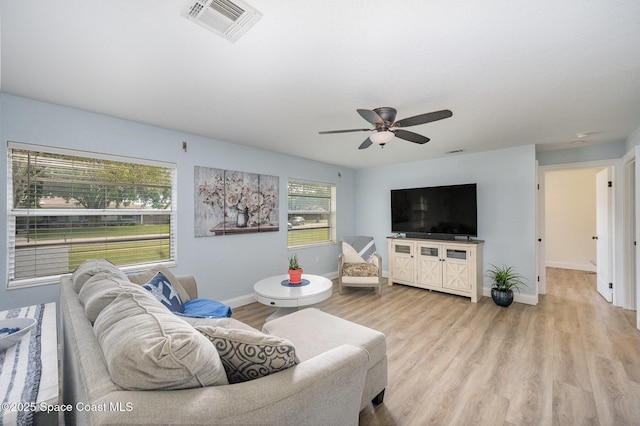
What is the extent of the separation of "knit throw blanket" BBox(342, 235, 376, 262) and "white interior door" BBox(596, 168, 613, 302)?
3441 millimetres

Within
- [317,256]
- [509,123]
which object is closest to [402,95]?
[509,123]

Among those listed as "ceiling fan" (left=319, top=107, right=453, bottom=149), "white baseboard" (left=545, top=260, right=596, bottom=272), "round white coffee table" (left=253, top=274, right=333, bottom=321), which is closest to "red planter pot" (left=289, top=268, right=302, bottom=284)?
"round white coffee table" (left=253, top=274, right=333, bottom=321)

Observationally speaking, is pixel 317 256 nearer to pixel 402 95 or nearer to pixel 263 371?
pixel 402 95

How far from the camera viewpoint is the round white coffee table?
280 cm

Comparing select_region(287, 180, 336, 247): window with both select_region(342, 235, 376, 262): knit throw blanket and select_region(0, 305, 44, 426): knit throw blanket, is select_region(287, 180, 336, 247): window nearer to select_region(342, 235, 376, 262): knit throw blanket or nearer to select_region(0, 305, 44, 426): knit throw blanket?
select_region(342, 235, 376, 262): knit throw blanket

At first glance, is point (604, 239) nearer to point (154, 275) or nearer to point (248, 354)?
point (248, 354)

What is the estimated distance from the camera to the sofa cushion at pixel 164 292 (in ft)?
6.76

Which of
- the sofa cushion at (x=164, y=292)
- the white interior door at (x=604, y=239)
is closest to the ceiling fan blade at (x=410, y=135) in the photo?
the sofa cushion at (x=164, y=292)

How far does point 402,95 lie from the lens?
2.34m

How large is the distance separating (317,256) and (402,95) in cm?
351

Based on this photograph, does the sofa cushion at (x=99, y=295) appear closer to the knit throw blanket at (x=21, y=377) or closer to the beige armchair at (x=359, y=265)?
the knit throw blanket at (x=21, y=377)

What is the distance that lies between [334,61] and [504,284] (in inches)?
157

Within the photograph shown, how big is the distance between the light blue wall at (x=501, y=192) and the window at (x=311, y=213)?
1668 millimetres

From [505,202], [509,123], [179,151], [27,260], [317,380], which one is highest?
[509,123]
